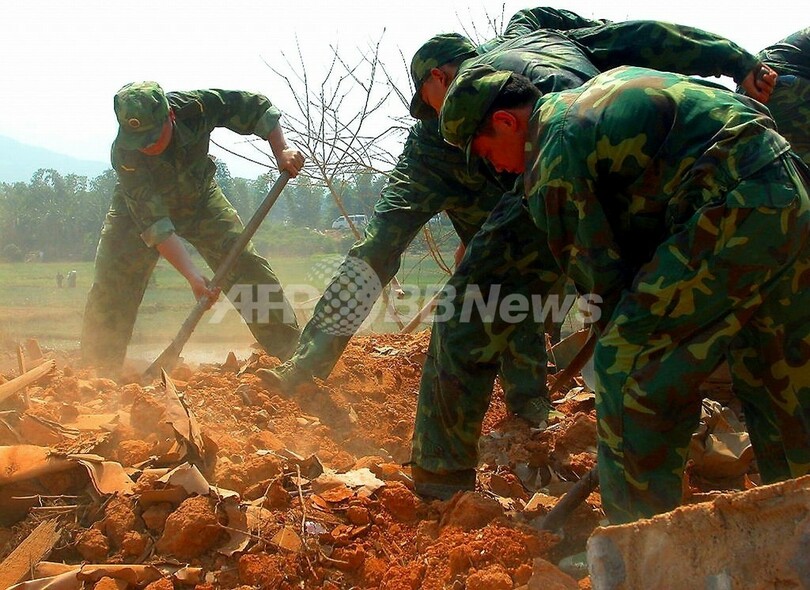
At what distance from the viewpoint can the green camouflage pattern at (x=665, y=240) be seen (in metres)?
1.89

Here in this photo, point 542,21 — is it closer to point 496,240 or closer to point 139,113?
point 496,240

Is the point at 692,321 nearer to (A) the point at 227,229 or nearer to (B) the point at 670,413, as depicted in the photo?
(B) the point at 670,413

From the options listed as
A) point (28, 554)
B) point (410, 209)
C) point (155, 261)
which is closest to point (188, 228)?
point (155, 261)

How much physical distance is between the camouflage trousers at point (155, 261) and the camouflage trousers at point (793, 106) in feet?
10.0

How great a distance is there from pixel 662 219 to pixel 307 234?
7.40 m

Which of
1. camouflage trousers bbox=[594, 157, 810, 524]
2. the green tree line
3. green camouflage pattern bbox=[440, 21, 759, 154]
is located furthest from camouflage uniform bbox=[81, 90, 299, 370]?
the green tree line

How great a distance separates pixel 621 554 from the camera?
4.86 feet

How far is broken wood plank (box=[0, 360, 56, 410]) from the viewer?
344 centimetres

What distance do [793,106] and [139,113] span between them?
138 inches

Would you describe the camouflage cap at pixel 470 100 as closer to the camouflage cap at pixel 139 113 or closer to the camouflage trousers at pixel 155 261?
the camouflage cap at pixel 139 113

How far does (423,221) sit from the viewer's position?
429cm

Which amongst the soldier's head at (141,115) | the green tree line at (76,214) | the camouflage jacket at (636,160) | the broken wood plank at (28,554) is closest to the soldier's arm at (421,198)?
the soldier's head at (141,115)

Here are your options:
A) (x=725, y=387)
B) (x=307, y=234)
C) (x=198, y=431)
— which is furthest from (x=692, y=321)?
(x=307, y=234)

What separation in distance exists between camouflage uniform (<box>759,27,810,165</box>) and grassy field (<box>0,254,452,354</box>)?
363 centimetres
